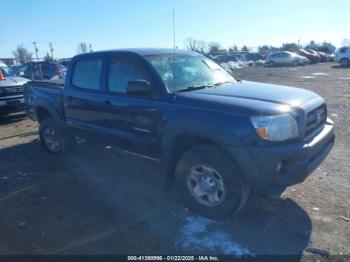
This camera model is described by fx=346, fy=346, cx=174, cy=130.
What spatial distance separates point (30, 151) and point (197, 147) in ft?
14.7

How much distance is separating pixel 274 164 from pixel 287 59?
3702 cm

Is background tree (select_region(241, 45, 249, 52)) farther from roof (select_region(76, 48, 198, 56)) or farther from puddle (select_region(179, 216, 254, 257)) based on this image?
puddle (select_region(179, 216, 254, 257))

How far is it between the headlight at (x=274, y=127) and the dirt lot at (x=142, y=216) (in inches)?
40.5

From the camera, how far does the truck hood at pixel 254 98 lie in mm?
3549

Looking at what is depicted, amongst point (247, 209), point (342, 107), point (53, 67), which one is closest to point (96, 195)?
point (247, 209)

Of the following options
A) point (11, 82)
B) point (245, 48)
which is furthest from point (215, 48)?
point (11, 82)

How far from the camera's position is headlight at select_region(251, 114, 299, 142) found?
3.40 m

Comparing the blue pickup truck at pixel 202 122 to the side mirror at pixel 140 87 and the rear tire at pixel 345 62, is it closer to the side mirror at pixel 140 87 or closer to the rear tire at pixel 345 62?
the side mirror at pixel 140 87

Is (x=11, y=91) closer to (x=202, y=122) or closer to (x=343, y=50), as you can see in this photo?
(x=202, y=122)

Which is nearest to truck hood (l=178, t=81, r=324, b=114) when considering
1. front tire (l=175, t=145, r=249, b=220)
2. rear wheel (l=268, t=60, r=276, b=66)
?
front tire (l=175, t=145, r=249, b=220)

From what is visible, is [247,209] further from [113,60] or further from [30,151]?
[30,151]

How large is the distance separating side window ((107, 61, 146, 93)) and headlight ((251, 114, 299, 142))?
1700 mm

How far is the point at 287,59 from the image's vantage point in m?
37.7

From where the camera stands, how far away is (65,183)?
17.1 ft
